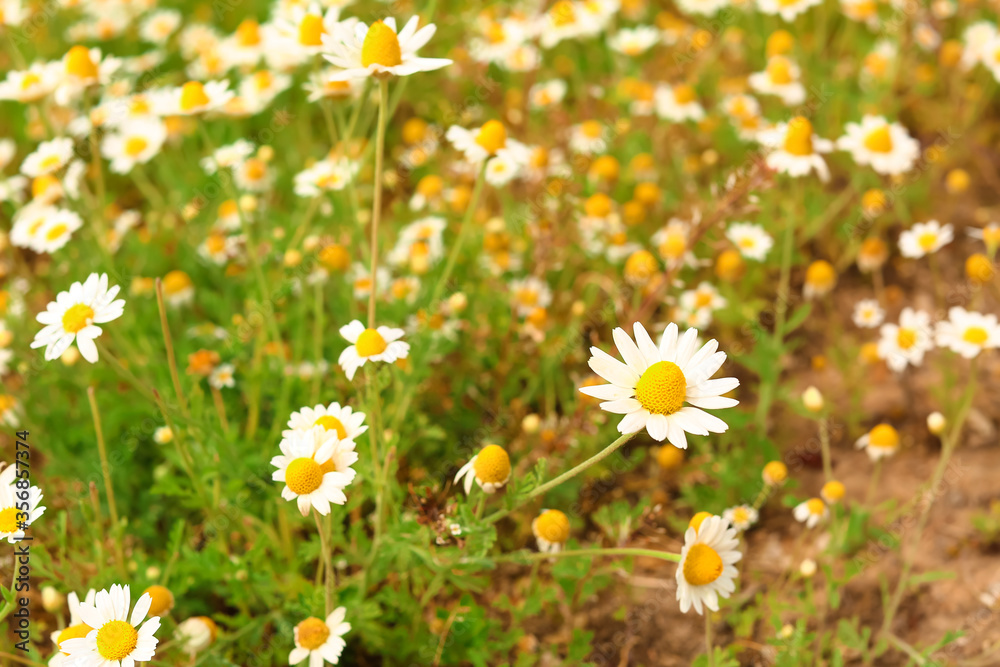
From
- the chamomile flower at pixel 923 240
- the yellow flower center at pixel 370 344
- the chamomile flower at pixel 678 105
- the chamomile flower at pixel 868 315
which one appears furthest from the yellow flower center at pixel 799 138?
the yellow flower center at pixel 370 344

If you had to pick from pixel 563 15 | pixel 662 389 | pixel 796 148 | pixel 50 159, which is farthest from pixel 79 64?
pixel 796 148

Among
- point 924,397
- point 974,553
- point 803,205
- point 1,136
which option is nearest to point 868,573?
point 974,553

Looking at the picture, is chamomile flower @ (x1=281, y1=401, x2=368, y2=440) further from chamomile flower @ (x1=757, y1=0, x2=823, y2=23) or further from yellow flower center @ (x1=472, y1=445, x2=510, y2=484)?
chamomile flower @ (x1=757, y1=0, x2=823, y2=23)

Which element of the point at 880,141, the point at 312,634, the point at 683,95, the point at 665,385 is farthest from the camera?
the point at 683,95

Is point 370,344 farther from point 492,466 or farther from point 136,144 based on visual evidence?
point 136,144

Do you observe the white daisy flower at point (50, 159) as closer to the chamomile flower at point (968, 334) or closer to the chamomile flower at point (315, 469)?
the chamomile flower at point (315, 469)

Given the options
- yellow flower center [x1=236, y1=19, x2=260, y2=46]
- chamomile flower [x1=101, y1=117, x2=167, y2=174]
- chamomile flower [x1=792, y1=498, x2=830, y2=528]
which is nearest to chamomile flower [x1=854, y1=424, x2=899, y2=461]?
chamomile flower [x1=792, y1=498, x2=830, y2=528]
